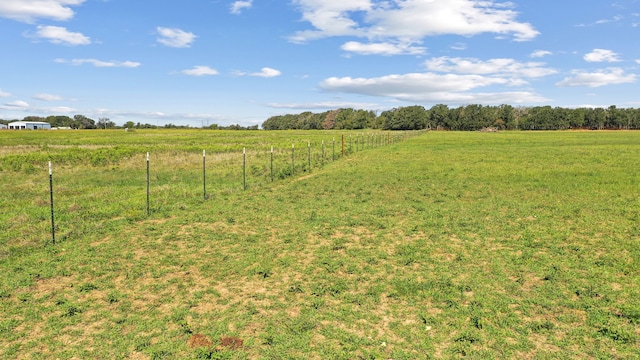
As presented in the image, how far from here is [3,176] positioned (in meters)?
19.6

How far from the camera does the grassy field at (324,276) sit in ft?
15.4

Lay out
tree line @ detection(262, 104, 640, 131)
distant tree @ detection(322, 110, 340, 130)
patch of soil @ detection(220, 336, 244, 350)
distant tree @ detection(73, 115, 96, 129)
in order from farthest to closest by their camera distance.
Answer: distant tree @ detection(322, 110, 340, 130) < distant tree @ detection(73, 115, 96, 129) < tree line @ detection(262, 104, 640, 131) < patch of soil @ detection(220, 336, 244, 350)

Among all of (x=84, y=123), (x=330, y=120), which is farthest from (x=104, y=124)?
(x=330, y=120)

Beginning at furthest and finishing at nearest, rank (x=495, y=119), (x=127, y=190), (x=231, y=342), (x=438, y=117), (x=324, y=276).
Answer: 1. (x=438, y=117)
2. (x=495, y=119)
3. (x=127, y=190)
4. (x=324, y=276)
5. (x=231, y=342)

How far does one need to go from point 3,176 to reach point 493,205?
2247cm

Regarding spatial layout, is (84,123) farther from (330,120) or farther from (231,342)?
(231,342)

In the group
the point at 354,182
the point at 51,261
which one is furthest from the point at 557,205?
the point at 51,261

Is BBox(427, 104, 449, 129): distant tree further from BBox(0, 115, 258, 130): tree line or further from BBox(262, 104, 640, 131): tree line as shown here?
BBox(0, 115, 258, 130): tree line

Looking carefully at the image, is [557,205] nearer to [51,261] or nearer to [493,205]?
[493,205]

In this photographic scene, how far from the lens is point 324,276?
6664 millimetres

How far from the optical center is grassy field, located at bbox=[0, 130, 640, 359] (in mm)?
4691

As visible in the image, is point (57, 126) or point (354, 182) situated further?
point (57, 126)

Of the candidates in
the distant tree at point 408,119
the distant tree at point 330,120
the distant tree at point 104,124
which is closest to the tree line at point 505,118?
the distant tree at point 408,119

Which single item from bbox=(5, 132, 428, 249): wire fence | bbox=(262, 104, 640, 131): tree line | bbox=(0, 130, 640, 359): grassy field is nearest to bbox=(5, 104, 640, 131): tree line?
bbox=(262, 104, 640, 131): tree line
